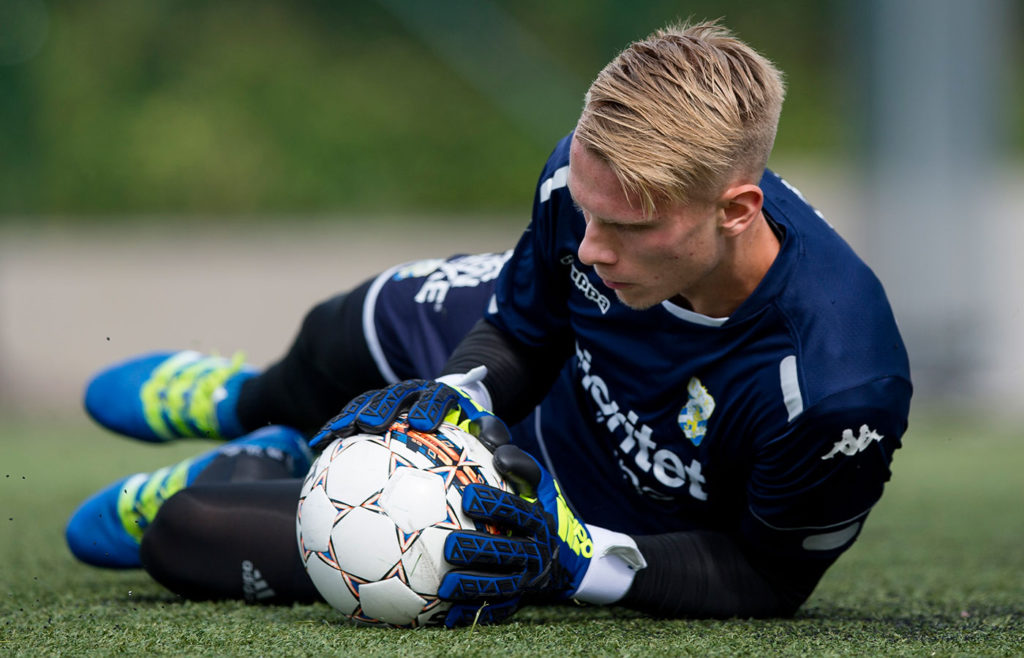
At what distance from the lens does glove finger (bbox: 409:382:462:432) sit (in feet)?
6.01

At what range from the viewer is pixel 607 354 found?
2197mm

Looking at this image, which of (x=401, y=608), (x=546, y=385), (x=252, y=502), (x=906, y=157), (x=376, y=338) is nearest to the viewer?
(x=401, y=608)

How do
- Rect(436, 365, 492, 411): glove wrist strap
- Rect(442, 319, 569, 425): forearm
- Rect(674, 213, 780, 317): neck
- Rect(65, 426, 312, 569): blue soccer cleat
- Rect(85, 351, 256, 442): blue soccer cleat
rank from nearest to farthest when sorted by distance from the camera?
Rect(674, 213, 780, 317): neck < Rect(436, 365, 492, 411): glove wrist strap < Rect(442, 319, 569, 425): forearm < Rect(65, 426, 312, 569): blue soccer cleat < Rect(85, 351, 256, 442): blue soccer cleat

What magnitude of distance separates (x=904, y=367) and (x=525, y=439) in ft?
2.98

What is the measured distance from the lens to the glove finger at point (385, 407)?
1841 millimetres

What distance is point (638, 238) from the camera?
184cm

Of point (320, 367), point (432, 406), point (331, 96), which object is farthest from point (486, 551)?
point (331, 96)

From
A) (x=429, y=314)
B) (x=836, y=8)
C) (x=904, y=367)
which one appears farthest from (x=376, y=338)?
(x=836, y=8)

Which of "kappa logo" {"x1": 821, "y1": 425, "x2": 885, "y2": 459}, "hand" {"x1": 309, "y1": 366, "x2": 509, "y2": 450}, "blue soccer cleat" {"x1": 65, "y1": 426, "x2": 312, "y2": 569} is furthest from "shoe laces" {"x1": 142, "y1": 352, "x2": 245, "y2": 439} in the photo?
"kappa logo" {"x1": 821, "y1": 425, "x2": 885, "y2": 459}

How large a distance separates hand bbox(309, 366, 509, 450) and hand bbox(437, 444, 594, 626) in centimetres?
7

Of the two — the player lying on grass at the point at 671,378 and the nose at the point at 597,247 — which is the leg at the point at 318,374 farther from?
the nose at the point at 597,247

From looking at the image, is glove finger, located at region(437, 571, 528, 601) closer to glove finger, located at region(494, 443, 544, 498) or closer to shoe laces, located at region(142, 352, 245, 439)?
glove finger, located at region(494, 443, 544, 498)

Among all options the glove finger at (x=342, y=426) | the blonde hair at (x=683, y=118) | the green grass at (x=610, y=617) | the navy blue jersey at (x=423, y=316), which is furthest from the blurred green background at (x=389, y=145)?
the glove finger at (x=342, y=426)

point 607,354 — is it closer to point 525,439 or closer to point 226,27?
point 525,439
